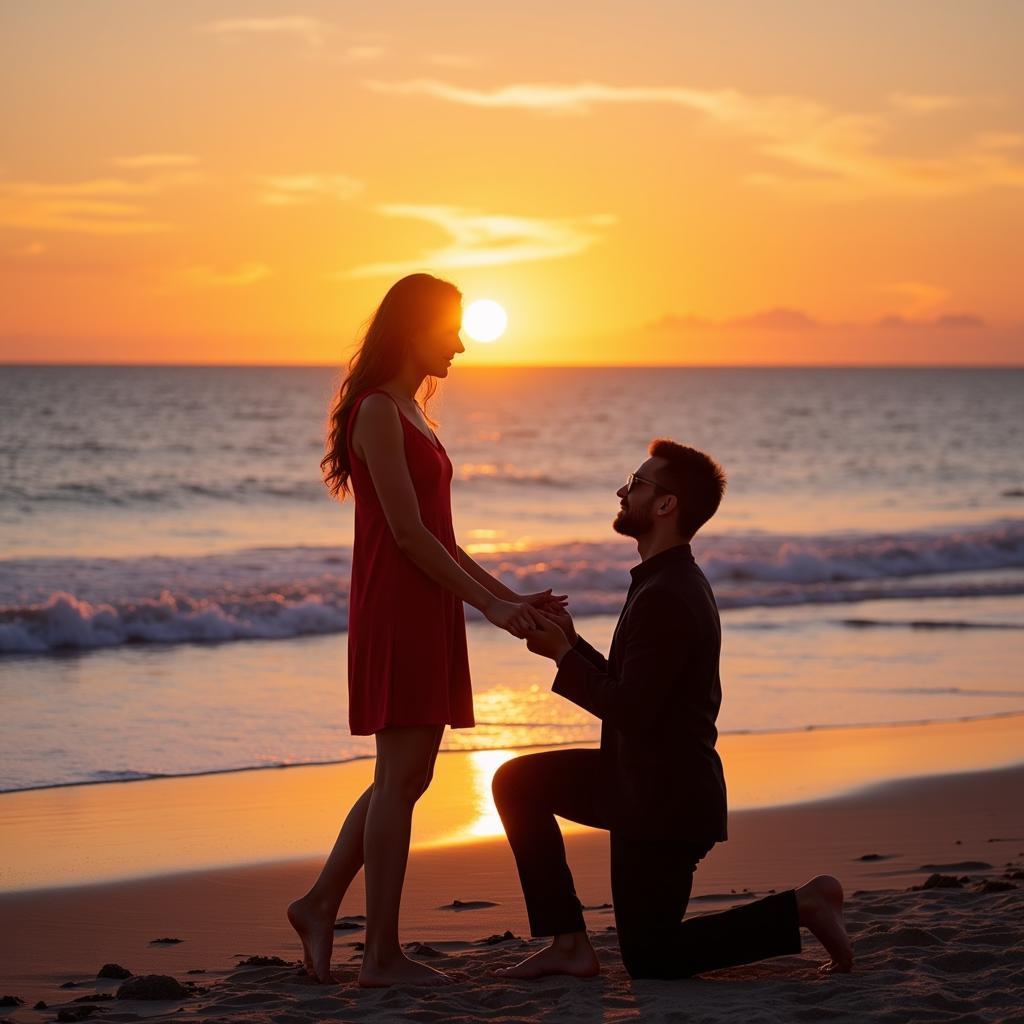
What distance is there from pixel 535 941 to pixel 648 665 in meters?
1.39

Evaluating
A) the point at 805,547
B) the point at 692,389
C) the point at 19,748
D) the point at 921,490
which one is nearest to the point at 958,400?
the point at 692,389

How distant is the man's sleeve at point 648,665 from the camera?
3979 mm

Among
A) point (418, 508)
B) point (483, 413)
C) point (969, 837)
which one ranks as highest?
point (483, 413)

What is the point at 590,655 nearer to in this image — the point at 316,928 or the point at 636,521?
the point at 636,521

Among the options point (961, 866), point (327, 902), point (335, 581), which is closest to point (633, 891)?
point (327, 902)

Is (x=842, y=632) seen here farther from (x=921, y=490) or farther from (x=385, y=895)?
(x=921, y=490)

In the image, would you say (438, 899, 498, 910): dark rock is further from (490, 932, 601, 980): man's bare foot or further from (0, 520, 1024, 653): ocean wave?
(0, 520, 1024, 653): ocean wave

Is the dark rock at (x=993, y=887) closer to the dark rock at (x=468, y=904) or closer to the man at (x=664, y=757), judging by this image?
the man at (x=664, y=757)

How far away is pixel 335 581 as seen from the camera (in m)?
16.8

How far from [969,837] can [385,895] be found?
3.24 metres

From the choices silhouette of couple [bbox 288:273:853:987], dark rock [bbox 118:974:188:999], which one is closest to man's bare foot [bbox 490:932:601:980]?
silhouette of couple [bbox 288:273:853:987]

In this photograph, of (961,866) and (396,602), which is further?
(961,866)

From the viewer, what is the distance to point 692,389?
105 m

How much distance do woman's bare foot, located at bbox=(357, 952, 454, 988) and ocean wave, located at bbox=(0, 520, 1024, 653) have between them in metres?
8.70
